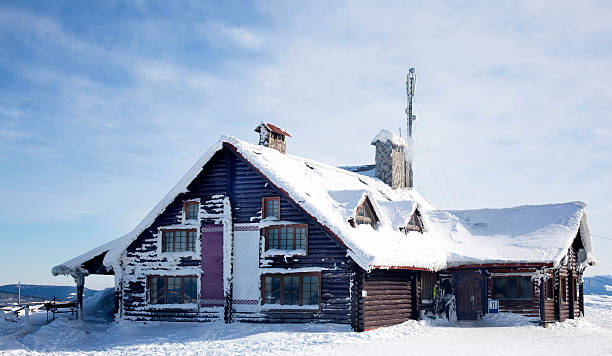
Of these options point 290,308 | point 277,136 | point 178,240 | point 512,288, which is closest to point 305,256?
point 290,308

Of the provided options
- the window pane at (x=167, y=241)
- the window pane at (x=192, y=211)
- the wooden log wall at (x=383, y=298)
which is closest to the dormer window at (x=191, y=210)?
the window pane at (x=192, y=211)

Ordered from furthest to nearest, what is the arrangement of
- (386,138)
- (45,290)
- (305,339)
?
(45,290) < (386,138) < (305,339)

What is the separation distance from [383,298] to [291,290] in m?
3.78

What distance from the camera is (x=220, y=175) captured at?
96.5 feet

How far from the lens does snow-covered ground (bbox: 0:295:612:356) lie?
74.6 feet

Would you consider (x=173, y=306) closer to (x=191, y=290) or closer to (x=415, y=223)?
(x=191, y=290)

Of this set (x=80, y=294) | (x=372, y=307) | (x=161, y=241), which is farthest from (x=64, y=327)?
(x=372, y=307)

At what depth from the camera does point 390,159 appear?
1635 inches

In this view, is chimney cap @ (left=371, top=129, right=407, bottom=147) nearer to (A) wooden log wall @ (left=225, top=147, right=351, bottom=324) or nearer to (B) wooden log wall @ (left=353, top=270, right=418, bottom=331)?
(B) wooden log wall @ (left=353, top=270, right=418, bottom=331)

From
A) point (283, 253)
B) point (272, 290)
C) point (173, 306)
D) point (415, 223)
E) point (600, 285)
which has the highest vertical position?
point (415, 223)

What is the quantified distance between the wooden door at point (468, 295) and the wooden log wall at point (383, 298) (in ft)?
12.2

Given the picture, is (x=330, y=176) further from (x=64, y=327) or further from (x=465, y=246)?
(x=64, y=327)

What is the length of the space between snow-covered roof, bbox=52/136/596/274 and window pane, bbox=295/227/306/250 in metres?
1.24

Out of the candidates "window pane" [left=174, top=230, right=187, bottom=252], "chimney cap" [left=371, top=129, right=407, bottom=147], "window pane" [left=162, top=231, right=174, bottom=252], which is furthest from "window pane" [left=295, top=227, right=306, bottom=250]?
"chimney cap" [left=371, top=129, right=407, bottom=147]
